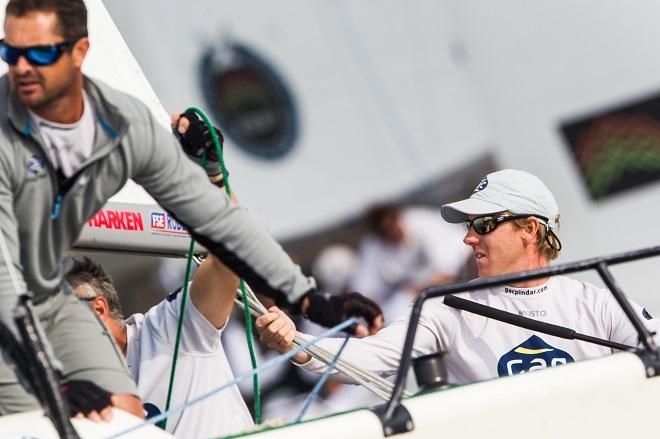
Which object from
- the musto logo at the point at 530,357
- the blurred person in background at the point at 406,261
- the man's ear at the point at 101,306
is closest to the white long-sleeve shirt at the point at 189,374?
the man's ear at the point at 101,306

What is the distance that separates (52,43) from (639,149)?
26.8 ft

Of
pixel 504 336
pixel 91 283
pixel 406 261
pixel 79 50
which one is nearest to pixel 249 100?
pixel 406 261

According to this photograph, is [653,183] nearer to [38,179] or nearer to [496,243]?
[496,243]

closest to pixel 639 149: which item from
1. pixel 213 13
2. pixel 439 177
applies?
pixel 439 177

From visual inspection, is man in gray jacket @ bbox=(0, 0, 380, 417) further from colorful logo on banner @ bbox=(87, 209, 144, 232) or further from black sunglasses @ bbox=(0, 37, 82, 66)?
colorful logo on banner @ bbox=(87, 209, 144, 232)

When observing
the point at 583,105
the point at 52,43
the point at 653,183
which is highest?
the point at 52,43

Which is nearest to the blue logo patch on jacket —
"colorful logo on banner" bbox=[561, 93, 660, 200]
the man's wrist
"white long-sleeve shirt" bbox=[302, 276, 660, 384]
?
the man's wrist

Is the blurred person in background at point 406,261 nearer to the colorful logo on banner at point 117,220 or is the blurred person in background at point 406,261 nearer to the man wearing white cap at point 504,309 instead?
the man wearing white cap at point 504,309

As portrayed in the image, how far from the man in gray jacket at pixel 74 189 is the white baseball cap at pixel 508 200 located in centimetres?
93

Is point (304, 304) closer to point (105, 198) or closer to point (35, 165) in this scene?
point (105, 198)

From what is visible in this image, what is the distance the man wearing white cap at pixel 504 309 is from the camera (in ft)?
10.7

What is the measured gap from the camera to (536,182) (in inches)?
138

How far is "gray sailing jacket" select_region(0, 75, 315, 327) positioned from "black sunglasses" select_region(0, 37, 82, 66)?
10 centimetres

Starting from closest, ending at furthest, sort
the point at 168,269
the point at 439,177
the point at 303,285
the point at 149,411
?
the point at 303,285
the point at 149,411
the point at 168,269
the point at 439,177
